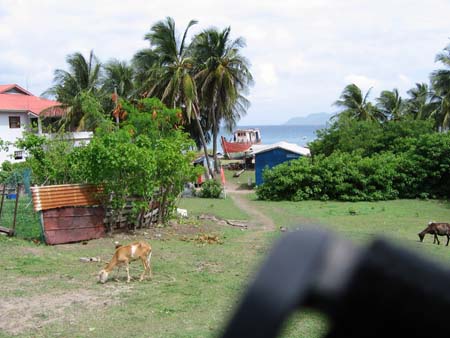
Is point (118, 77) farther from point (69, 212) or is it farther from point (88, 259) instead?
point (88, 259)

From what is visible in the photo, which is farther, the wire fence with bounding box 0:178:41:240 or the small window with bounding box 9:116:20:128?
the small window with bounding box 9:116:20:128

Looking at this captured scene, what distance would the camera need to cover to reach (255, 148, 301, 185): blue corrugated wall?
127 ft

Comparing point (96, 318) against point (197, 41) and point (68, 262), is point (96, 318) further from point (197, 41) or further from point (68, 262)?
point (197, 41)

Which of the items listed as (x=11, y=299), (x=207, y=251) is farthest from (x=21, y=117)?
(x=11, y=299)

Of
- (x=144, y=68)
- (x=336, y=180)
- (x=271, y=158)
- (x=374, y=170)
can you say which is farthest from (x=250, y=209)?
(x=144, y=68)

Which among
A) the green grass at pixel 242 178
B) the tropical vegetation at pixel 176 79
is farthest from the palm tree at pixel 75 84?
the green grass at pixel 242 178

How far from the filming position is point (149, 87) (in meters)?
38.4

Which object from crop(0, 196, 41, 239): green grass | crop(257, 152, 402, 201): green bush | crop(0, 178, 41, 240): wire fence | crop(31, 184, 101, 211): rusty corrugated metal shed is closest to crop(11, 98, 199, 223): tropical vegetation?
crop(31, 184, 101, 211): rusty corrugated metal shed

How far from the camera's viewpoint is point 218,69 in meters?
38.0

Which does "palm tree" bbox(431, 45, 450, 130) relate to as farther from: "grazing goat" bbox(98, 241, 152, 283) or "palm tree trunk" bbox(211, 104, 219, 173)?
"grazing goat" bbox(98, 241, 152, 283)

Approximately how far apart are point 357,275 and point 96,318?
8496 millimetres

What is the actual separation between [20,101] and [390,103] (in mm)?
34870

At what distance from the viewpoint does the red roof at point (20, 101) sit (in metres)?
43.6

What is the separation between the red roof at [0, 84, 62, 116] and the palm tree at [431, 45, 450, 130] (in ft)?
97.6
